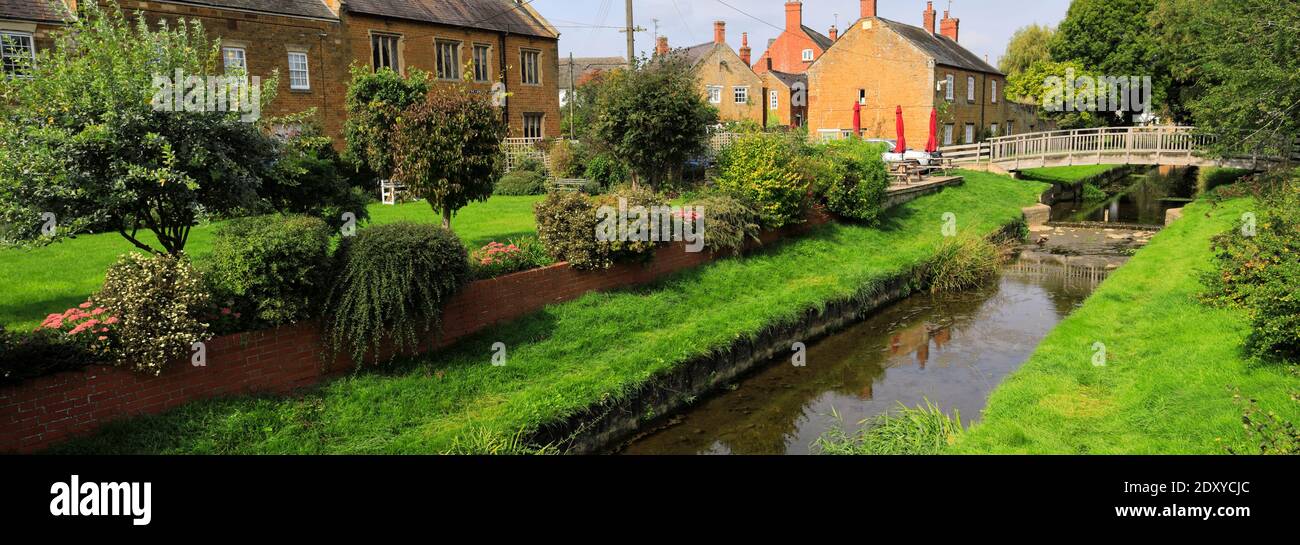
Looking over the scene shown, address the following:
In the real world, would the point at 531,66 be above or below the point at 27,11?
above

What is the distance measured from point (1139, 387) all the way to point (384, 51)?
27.5m

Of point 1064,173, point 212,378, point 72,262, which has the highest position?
point 1064,173

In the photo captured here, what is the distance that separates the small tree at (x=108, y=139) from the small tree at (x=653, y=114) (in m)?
10.6

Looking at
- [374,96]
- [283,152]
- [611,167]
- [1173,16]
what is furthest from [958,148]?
[283,152]

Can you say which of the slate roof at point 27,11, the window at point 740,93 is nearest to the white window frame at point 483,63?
the slate roof at point 27,11

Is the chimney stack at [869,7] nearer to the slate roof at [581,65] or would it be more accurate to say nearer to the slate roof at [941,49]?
the slate roof at [941,49]

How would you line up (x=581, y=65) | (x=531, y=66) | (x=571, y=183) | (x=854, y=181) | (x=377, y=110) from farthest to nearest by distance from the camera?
1. (x=581, y=65)
2. (x=531, y=66)
3. (x=571, y=183)
4. (x=854, y=181)
5. (x=377, y=110)

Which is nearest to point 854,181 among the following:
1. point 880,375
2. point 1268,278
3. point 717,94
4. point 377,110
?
point 880,375

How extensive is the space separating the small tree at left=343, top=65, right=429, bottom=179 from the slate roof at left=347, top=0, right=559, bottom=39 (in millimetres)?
14621

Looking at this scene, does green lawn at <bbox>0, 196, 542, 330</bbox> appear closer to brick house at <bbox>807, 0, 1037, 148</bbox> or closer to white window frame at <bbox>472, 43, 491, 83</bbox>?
white window frame at <bbox>472, 43, 491, 83</bbox>

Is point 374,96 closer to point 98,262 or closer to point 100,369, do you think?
point 98,262

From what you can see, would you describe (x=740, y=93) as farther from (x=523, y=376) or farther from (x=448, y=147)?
(x=523, y=376)

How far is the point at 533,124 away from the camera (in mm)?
35562

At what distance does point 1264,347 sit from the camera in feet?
29.5
